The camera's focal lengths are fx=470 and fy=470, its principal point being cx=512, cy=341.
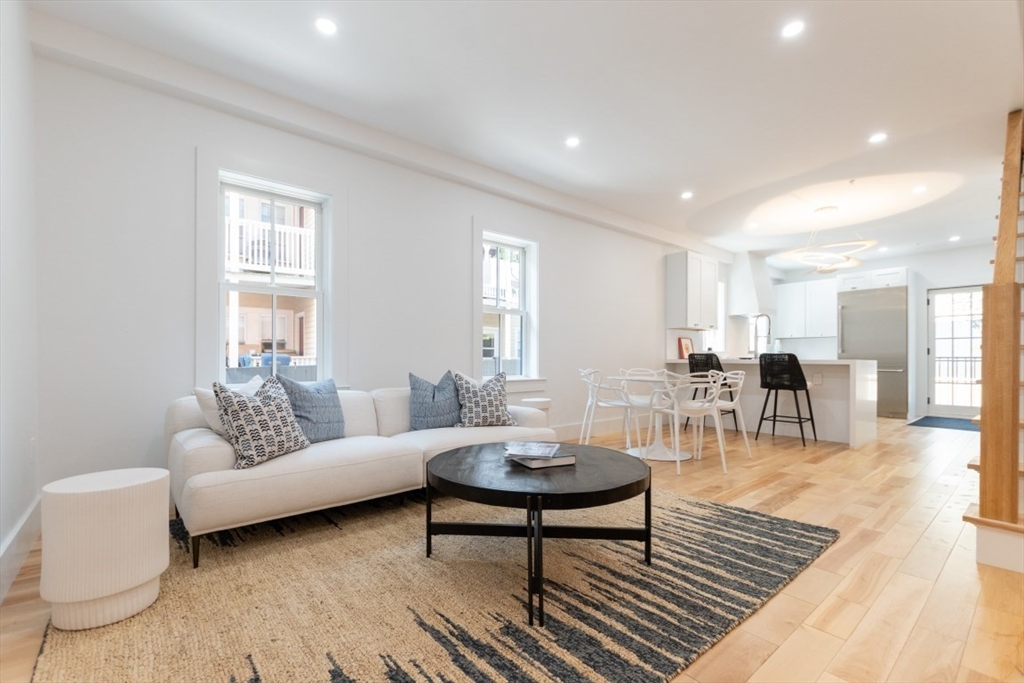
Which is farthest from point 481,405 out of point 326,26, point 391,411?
point 326,26

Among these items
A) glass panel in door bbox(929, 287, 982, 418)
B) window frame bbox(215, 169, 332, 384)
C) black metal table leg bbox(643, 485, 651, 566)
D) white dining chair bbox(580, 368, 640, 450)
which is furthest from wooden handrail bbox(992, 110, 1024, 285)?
glass panel in door bbox(929, 287, 982, 418)

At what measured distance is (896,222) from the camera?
6.14 meters

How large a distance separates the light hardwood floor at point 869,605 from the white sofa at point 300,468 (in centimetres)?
63

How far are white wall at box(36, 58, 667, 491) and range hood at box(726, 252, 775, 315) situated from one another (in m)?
5.66

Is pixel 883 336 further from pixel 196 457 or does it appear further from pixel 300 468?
pixel 196 457

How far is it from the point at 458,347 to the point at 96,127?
2.86 m

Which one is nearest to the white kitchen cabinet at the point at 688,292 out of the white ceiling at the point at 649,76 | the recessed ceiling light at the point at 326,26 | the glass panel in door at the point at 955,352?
the white ceiling at the point at 649,76

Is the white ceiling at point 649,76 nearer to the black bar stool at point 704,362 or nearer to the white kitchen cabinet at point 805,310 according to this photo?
the black bar stool at point 704,362

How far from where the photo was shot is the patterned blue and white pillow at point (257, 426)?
2391 millimetres

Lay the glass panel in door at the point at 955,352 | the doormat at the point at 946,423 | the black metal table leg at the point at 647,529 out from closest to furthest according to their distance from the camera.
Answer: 1. the black metal table leg at the point at 647,529
2. the doormat at the point at 946,423
3. the glass panel in door at the point at 955,352

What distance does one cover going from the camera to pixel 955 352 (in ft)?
24.2

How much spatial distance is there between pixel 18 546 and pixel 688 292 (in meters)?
6.69

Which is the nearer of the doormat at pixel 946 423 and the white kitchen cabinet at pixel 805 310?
the doormat at pixel 946 423

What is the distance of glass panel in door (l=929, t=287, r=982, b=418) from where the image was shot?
7281mm
